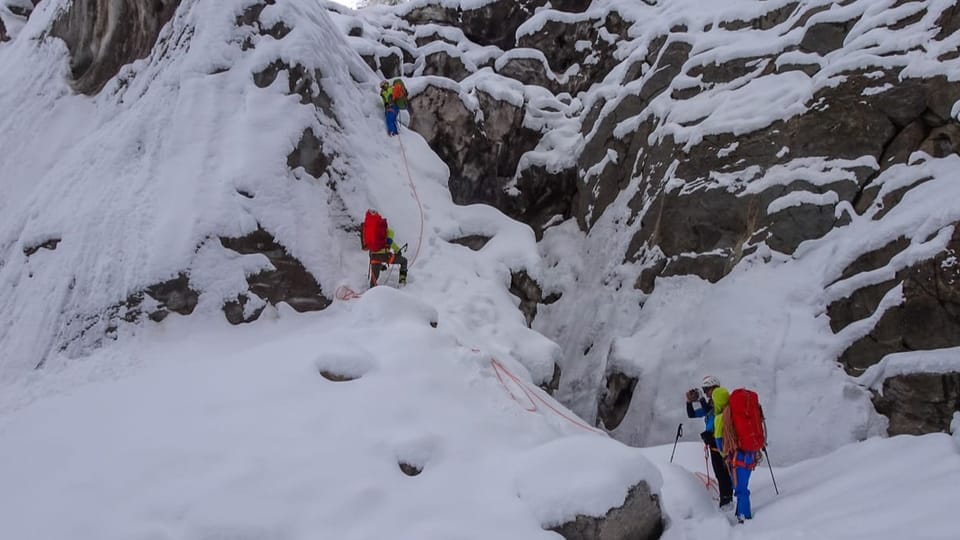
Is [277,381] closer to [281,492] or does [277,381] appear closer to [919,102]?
[281,492]

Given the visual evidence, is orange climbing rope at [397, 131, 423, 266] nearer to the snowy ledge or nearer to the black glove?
the black glove

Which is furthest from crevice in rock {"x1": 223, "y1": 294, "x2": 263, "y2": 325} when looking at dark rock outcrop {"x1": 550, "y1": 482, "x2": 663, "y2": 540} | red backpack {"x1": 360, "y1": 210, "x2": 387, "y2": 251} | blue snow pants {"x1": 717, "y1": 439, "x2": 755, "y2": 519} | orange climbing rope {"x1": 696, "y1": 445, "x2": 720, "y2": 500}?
blue snow pants {"x1": 717, "y1": 439, "x2": 755, "y2": 519}

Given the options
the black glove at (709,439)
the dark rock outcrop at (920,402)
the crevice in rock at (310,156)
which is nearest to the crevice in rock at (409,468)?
the black glove at (709,439)

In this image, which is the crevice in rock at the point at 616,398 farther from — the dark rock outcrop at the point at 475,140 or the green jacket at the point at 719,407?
the dark rock outcrop at the point at 475,140

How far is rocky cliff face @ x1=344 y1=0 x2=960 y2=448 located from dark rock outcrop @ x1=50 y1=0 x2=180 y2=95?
580cm

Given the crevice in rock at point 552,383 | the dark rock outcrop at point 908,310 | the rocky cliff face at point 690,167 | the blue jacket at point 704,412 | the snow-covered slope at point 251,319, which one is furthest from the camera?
the crevice in rock at point 552,383

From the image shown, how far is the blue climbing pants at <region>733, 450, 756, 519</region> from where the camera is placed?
675cm

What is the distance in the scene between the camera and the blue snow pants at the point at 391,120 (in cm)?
1364

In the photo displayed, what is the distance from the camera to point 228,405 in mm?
6691

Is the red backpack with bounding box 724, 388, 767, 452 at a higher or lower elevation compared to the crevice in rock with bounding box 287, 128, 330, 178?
lower

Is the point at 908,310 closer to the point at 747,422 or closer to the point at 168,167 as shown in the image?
the point at 747,422

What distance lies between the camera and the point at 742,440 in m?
6.82

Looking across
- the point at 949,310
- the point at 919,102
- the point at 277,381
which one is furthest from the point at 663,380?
the point at 277,381

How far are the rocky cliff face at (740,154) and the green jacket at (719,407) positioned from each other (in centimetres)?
287
